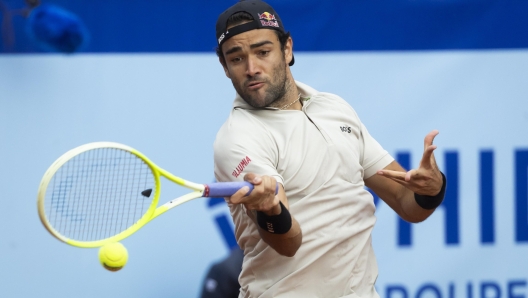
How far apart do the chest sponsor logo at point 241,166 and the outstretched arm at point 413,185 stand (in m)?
0.52

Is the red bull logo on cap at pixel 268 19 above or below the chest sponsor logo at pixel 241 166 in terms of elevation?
above

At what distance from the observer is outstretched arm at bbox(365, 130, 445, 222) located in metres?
3.02

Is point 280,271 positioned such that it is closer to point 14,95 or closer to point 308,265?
point 308,265

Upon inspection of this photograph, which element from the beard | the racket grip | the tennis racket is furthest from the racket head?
the beard

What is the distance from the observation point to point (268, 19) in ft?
10.2

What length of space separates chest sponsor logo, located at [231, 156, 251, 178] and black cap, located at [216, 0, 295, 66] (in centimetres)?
50

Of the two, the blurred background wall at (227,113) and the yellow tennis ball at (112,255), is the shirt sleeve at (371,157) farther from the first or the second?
the blurred background wall at (227,113)

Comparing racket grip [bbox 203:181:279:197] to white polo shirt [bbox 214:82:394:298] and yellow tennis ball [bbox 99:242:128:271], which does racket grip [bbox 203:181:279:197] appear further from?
yellow tennis ball [bbox 99:242:128:271]

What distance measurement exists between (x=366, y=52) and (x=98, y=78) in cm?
145

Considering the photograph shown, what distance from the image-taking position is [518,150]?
4.75 m

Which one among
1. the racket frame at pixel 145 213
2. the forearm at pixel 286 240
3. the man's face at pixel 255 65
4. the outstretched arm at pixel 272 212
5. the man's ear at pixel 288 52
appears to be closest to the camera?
the racket frame at pixel 145 213

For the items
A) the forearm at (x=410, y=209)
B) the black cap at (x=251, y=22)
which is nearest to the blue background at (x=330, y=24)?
the black cap at (x=251, y=22)

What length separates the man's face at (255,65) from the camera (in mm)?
3061

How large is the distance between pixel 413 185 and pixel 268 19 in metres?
0.81
